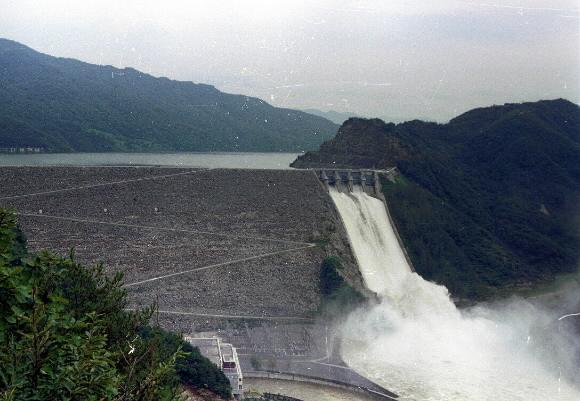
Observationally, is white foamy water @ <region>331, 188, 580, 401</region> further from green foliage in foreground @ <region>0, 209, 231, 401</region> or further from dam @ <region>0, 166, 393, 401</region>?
green foliage in foreground @ <region>0, 209, 231, 401</region>

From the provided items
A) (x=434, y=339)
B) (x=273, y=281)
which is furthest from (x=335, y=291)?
(x=434, y=339)

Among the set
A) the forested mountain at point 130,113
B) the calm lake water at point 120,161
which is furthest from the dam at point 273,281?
the forested mountain at point 130,113

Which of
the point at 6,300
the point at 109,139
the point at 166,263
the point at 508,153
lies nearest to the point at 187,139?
the point at 109,139

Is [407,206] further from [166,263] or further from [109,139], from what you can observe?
[109,139]

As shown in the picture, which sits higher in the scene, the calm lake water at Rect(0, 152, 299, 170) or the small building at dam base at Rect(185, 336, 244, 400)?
the calm lake water at Rect(0, 152, 299, 170)

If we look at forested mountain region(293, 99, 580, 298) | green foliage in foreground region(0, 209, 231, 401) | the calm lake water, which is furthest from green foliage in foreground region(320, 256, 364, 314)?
green foliage in foreground region(0, 209, 231, 401)

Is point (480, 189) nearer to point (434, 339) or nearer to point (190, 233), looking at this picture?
point (434, 339)
